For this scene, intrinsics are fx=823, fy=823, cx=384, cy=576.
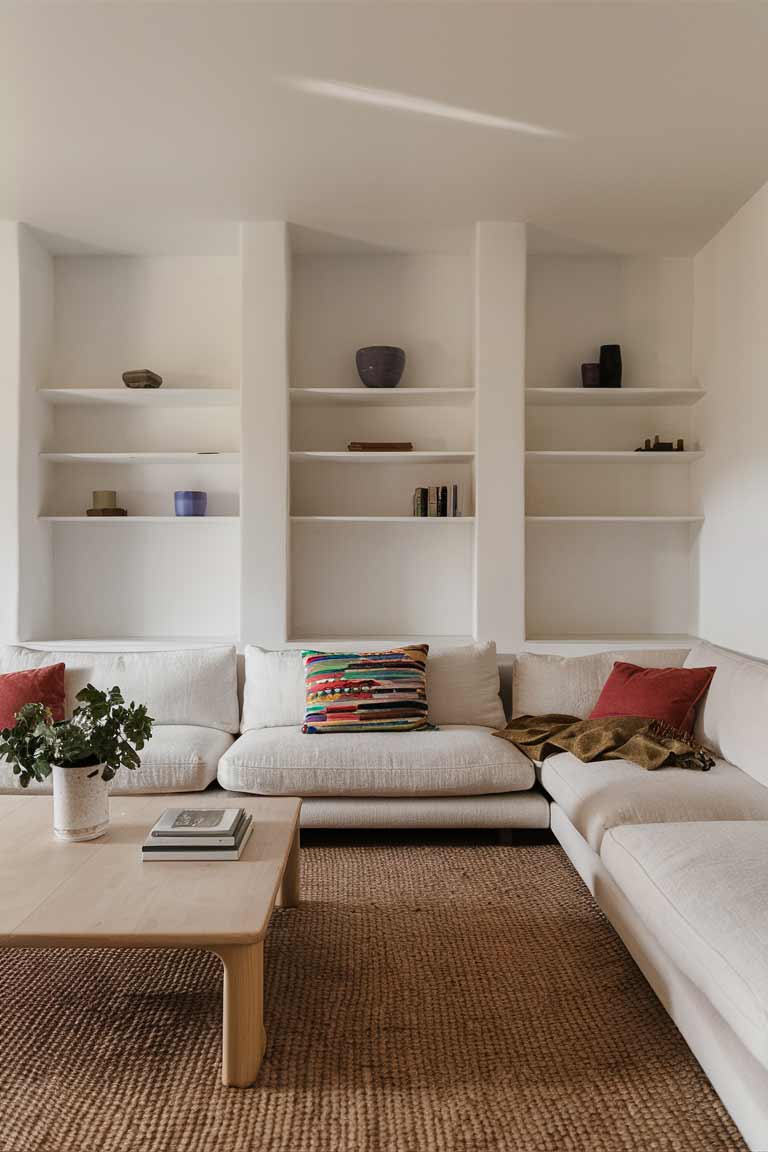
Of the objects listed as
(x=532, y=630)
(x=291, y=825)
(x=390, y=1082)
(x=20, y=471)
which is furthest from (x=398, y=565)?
(x=390, y=1082)

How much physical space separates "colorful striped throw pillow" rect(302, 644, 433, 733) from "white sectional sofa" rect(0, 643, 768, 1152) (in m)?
0.09

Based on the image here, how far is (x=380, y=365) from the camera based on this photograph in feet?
13.5

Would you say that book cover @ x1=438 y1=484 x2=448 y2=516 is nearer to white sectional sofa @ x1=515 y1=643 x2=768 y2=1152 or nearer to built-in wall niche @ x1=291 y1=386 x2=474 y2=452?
built-in wall niche @ x1=291 y1=386 x2=474 y2=452

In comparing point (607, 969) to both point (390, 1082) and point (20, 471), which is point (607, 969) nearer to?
point (390, 1082)

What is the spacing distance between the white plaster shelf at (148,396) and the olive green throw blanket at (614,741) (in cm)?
219

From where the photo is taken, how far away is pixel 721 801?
2.43m

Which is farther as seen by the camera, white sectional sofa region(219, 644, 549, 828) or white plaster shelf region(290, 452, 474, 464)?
white plaster shelf region(290, 452, 474, 464)

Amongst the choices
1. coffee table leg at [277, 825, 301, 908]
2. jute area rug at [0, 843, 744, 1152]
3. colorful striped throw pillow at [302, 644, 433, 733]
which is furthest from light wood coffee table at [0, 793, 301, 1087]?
colorful striped throw pillow at [302, 644, 433, 733]

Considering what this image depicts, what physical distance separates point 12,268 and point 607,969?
3.94 meters

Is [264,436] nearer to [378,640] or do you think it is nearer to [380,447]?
[380,447]

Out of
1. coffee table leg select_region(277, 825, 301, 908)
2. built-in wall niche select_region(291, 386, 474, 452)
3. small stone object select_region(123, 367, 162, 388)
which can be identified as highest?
small stone object select_region(123, 367, 162, 388)

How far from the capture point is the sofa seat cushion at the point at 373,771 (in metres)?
2.99

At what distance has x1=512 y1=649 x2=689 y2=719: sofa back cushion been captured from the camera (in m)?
3.51

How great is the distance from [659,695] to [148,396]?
2.80 meters
